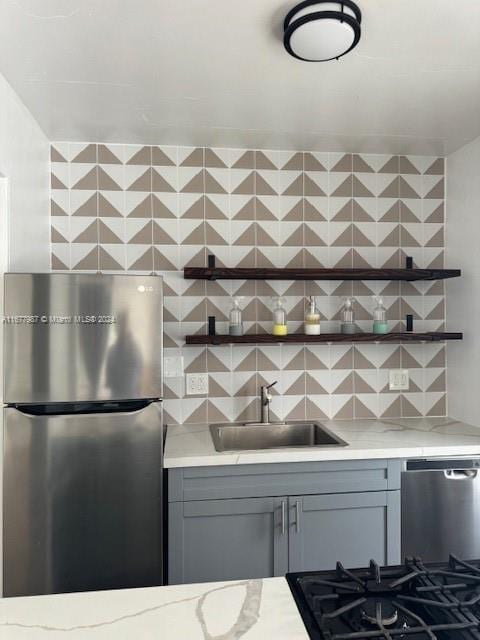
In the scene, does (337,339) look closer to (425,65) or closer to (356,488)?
(356,488)

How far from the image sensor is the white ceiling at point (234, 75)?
1507 mm

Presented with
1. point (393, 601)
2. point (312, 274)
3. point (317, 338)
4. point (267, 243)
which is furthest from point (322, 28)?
point (393, 601)

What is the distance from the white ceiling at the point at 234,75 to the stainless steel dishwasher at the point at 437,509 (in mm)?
1666

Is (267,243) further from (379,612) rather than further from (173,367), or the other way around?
(379,612)

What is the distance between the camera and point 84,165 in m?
2.61

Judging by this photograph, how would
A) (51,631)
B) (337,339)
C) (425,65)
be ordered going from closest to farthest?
(51,631) < (425,65) < (337,339)

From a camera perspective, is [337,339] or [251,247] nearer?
[337,339]

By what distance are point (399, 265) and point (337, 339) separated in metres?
0.71

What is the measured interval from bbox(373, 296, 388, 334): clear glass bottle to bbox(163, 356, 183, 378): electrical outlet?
1121 millimetres

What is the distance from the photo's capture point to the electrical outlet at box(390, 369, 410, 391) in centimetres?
281

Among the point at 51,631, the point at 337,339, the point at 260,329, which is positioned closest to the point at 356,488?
the point at 337,339

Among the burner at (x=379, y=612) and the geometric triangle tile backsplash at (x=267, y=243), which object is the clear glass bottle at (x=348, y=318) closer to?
the geometric triangle tile backsplash at (x=267, y=243)

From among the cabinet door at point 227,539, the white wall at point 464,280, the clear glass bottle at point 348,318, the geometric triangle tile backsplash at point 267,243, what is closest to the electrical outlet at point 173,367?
the geometric triangle tile backsplash at point 267,243

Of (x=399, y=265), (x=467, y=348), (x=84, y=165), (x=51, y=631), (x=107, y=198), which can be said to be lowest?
(x=51, y=631)
